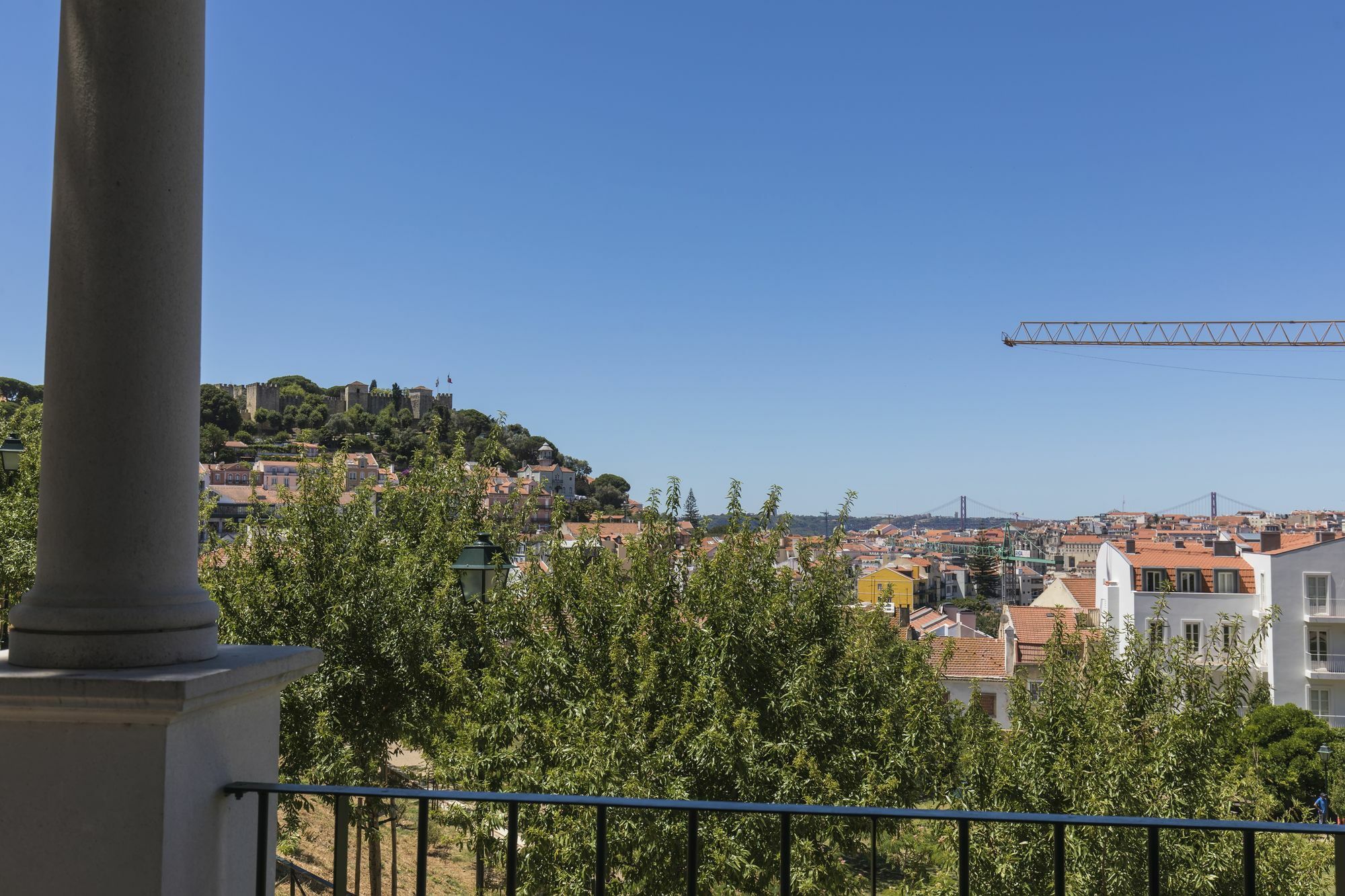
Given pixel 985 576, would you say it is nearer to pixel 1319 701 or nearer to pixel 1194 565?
pixel 1194 565

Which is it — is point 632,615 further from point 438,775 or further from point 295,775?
point 295,775

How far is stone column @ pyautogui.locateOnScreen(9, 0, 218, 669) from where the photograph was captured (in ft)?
7.86

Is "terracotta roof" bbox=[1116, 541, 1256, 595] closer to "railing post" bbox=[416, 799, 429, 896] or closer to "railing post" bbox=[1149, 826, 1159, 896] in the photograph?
"railing post" bbox=[1149, 826, 1159, 896]

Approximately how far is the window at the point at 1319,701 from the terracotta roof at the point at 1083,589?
15.1 m

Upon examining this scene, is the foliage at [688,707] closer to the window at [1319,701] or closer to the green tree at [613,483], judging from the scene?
the window at [1319,701]

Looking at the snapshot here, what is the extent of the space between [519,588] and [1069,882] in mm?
Result: 7005

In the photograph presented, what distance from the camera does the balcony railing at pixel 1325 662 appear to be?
128 feet

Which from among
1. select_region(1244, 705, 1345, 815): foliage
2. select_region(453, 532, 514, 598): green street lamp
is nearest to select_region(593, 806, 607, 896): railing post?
select_region(453, 532, 514, 598): green street lamp

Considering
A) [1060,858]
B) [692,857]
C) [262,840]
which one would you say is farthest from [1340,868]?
[262,840]

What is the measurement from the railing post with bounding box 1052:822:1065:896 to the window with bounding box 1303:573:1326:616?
45436 mm

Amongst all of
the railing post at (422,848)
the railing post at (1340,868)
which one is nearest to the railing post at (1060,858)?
the railing post at (1340,868)

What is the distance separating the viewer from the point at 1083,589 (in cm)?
5709

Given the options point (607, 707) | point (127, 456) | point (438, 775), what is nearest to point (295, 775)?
point (438, 775)

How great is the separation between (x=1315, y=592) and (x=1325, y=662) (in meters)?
3.03
